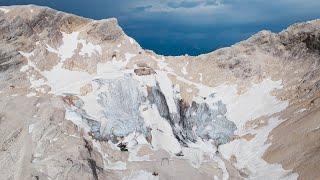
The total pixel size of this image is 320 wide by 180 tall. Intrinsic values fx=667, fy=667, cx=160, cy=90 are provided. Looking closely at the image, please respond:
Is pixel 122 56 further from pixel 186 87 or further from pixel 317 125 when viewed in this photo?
pixel 317 125

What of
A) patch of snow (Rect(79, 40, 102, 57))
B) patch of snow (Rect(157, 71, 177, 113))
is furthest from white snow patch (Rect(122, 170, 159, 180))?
patch of snow (Rect(79, 40, 102, 57))

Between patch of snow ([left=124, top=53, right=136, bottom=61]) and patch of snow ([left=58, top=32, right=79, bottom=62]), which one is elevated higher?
patch of snow ([left=58, top=32, right=79, bottom=62])

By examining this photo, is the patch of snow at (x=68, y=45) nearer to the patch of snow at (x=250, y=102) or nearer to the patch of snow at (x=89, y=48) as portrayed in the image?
the patch of snow at (x=89, y=48)

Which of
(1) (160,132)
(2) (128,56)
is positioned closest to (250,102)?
(1) (160,132)

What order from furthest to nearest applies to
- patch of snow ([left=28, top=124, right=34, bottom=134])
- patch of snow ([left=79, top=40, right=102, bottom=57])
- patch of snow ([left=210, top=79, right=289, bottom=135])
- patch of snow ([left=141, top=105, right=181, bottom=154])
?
patch of snow ([left=79, top=40, right=102, bottom=57])
patch of snow ([left=210, top=79, right=289, bottom=135])
patch of snow ([left=141, top=105, right=181, bottom=154])
patch of snow ([left=28, top=124, right=34, bottom=134])

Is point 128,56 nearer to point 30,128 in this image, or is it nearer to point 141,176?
point 30,128

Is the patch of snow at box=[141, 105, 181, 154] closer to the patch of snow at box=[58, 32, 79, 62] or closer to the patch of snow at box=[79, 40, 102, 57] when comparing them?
the patch of snow at box=[79, 40, 102, 57]

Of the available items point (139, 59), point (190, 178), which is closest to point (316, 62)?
point (139, 59)

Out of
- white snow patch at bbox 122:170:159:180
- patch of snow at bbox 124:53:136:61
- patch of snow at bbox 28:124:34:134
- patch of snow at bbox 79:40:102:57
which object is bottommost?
white snow patch at bbox 122:170:159:180
